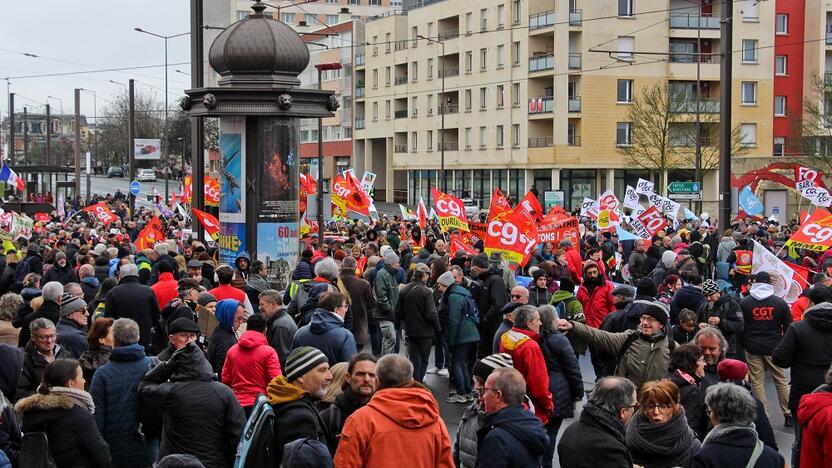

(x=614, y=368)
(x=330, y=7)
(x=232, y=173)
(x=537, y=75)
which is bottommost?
(x=614, y=368)

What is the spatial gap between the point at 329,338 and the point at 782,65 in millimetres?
64544

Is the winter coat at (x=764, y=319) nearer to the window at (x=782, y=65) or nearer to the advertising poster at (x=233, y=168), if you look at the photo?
the advertising poster at (x=233, y=168)

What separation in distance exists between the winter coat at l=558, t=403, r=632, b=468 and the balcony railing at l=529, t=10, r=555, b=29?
196ft

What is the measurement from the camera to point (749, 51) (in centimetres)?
6681

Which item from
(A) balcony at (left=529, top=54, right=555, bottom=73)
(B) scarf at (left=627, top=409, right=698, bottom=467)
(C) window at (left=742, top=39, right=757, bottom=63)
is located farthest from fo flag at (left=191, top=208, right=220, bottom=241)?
(C) window at (left=742, top=39, right=757, bottom=63)

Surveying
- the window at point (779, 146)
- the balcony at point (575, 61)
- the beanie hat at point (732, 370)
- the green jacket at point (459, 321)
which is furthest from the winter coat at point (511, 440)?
the window at point (779, 146)

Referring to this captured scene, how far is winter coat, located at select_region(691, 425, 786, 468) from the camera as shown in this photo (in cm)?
655

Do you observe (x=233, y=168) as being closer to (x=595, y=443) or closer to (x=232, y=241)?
(x=232, y=241)

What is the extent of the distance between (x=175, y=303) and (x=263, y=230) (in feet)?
25.6

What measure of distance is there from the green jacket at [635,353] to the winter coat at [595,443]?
10.4ft

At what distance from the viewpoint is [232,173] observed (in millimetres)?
19531

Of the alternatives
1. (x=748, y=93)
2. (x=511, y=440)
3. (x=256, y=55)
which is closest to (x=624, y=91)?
(x=748, y=93)

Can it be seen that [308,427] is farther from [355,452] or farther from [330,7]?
[330,7]

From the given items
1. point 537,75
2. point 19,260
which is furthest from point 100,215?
point 537,75
